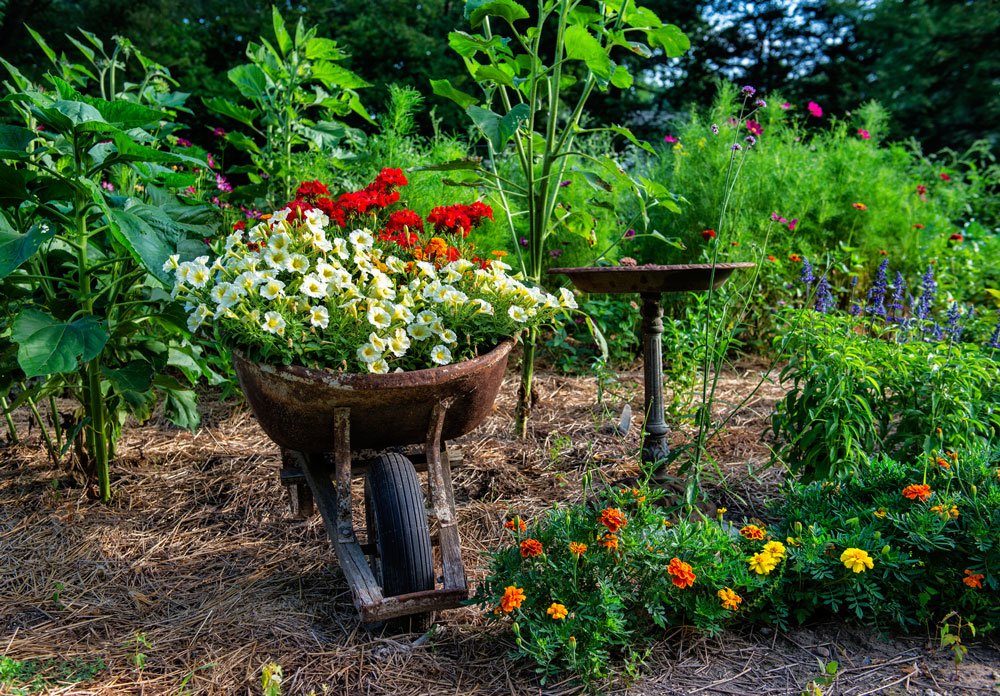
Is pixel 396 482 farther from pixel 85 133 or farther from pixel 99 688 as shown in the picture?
pixel 85 133

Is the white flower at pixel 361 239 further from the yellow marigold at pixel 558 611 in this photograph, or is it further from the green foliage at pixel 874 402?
the green foliage at pixel 874 402

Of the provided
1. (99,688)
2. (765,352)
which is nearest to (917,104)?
(765,352)

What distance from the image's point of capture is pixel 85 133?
1.88 m

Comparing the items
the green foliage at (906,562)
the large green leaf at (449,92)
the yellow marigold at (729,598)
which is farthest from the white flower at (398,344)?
the large green leaf at (449,92)

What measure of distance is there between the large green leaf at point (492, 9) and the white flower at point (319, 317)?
100cm

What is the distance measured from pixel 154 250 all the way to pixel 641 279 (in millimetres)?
1264

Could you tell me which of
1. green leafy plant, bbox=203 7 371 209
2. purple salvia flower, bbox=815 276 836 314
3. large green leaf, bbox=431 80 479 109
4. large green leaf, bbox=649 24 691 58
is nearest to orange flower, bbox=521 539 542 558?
large green leaf, bbox=431 80 479 109

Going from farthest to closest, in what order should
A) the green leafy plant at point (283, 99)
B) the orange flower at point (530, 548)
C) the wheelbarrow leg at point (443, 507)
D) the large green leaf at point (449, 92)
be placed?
the green leafy plant at point (283, 99) < the large green leaf at point (449, 92) < the wheelbarrow leg at point (443, 507) < the orange flower at point (530, 548)

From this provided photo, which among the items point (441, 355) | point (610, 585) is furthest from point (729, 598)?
point (441, 355)

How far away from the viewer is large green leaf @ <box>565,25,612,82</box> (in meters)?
2.18

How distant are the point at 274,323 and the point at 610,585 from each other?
911 millimetres

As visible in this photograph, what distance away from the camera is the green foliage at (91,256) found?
72.0 inches

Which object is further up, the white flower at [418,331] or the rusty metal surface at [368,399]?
the white flower at [418,331]

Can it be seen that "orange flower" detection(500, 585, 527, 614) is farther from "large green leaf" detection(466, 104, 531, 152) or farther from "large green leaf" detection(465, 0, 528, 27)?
"large green leaf" detection(465, 0, 528, 27)
